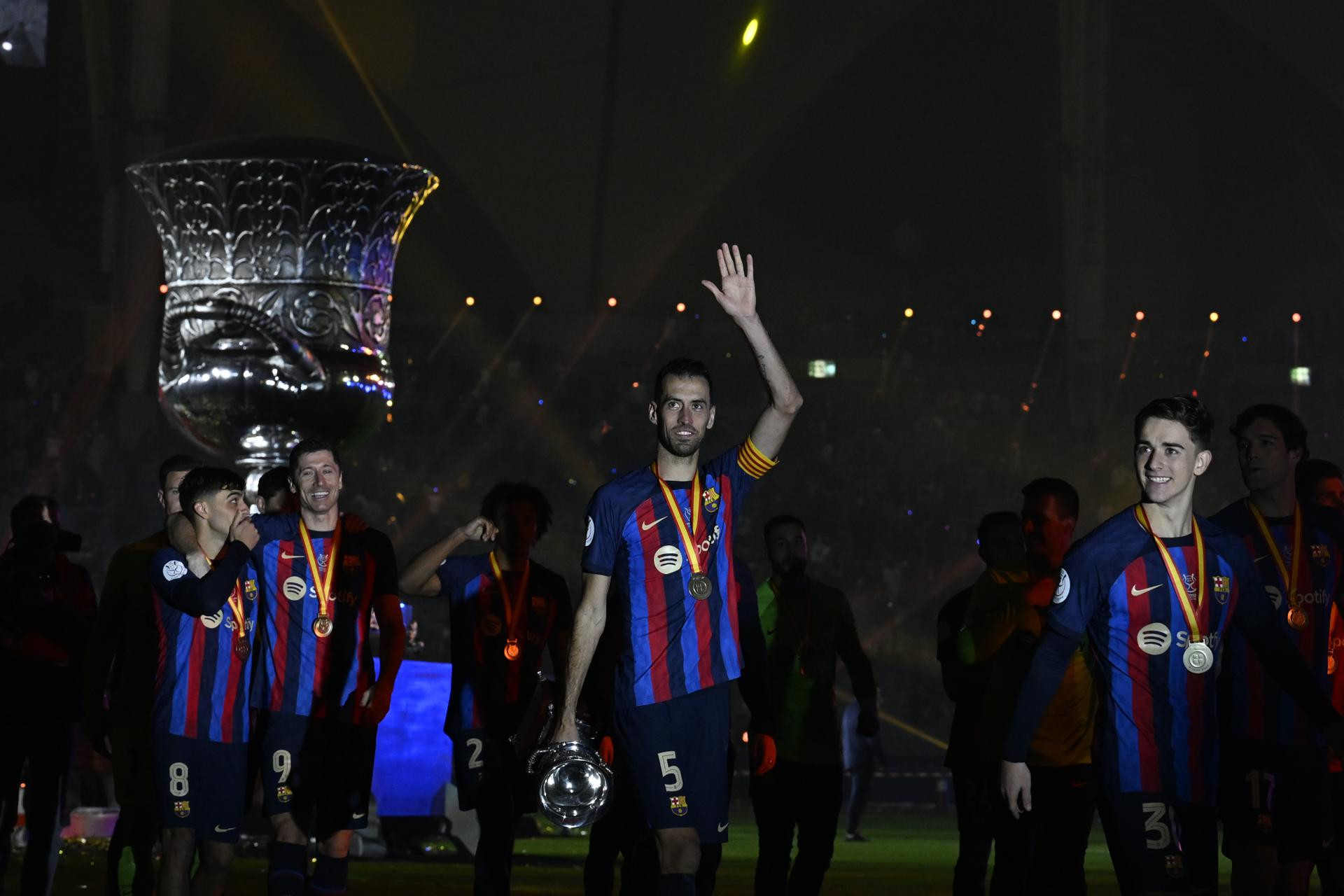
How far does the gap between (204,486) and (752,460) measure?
164 centimetres

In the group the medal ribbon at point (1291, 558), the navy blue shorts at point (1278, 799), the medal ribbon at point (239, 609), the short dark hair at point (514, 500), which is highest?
the short dark hair at point (514, 500)

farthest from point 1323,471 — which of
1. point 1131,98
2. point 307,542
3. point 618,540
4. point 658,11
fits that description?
point 1131,98

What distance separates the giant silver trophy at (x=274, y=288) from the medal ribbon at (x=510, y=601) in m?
2.25

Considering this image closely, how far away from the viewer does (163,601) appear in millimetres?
5309

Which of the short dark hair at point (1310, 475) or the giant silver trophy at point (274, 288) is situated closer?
the short dark hair at point (1310, 475)

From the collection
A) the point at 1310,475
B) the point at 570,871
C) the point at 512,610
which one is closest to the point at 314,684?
the point at 512,610

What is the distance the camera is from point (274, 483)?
20.8 ft

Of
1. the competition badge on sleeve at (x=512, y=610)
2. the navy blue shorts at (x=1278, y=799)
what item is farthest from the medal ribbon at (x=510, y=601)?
the navy blue shorts at (x=1278, y=799)

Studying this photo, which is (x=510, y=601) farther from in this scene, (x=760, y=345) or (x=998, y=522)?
(x=760, y=345)

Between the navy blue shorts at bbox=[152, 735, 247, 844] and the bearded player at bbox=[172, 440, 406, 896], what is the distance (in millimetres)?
165

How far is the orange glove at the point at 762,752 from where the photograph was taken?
4.79 m

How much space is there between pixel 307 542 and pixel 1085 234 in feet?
48.0

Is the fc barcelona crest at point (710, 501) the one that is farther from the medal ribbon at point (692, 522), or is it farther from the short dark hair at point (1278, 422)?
the short dark hair at point (1278, 422)

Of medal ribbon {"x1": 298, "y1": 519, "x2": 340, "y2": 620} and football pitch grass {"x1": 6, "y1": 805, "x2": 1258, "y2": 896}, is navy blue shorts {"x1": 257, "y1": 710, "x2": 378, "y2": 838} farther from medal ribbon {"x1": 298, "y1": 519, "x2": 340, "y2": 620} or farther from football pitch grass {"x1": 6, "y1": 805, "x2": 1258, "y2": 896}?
football pitch grass {"x1": 6, "y1": 805, "x2": 1258, "y2": 896}
